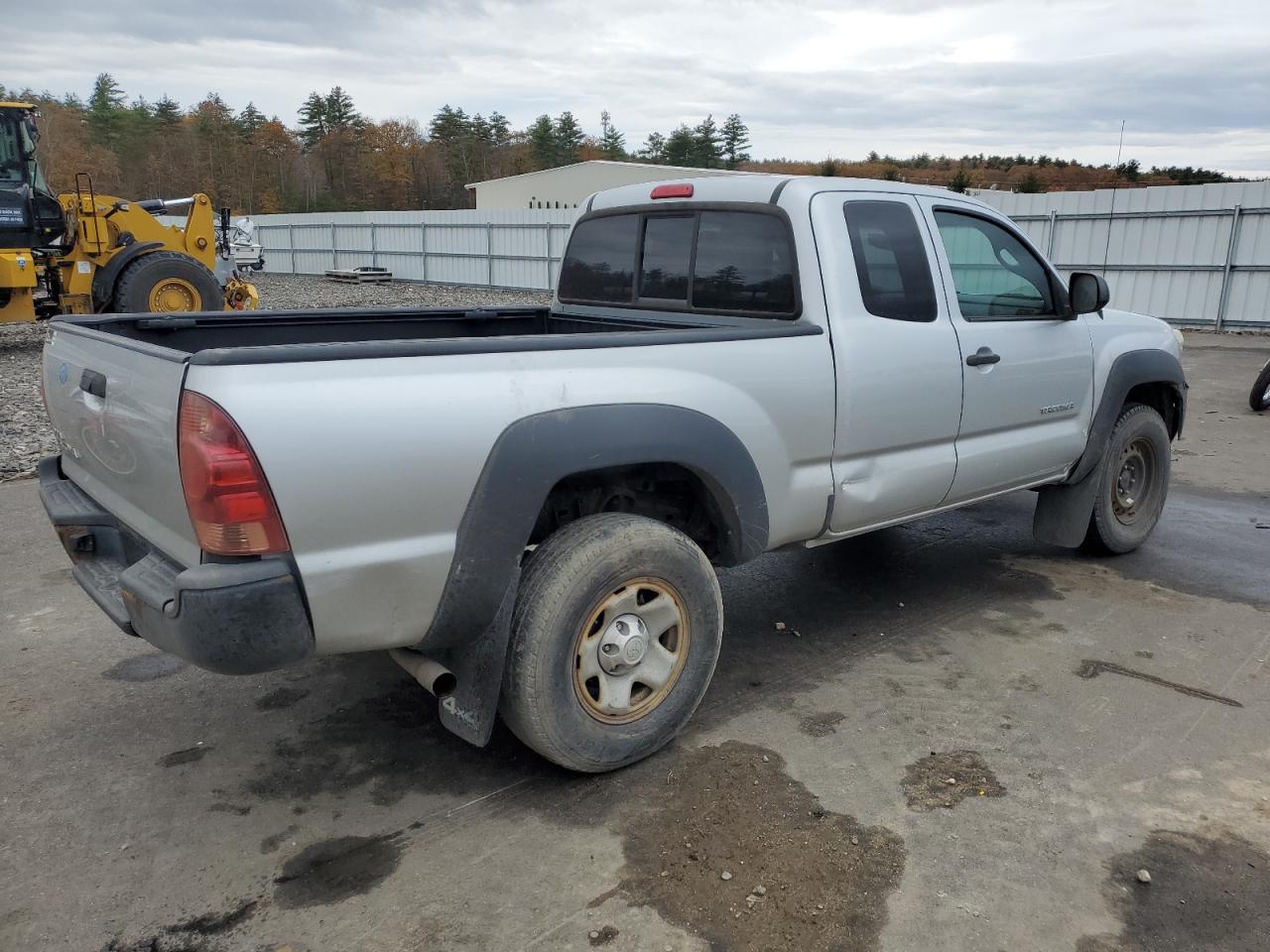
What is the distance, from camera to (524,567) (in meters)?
2.99

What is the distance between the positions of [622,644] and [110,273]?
12916mm

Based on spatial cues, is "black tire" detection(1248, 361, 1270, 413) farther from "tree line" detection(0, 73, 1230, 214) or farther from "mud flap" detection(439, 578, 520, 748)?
"tree line" detection(0, 73, 1230, 214)

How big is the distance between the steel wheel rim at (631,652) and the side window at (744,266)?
52.0 inches

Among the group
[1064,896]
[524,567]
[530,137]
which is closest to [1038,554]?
[1064,896]

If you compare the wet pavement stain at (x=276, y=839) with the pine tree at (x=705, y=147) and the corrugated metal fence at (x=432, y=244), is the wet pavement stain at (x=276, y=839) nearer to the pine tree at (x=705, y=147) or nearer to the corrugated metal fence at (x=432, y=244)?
the corrugated metal fence at (x=432, y=244)

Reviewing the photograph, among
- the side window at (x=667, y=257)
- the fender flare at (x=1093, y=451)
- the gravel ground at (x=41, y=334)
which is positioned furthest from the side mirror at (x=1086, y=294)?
the gravel ground at (x=41, y=334)

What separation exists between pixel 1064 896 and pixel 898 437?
6.04 feet

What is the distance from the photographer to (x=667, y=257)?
4.26 metres

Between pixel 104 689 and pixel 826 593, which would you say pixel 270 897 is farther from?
pixel 826 593

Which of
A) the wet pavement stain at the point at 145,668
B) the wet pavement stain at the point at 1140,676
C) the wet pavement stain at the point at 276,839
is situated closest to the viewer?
the wet pavement stain at the point at 276,839

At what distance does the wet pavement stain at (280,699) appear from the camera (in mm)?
3750

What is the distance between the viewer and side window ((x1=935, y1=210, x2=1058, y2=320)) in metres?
4.23

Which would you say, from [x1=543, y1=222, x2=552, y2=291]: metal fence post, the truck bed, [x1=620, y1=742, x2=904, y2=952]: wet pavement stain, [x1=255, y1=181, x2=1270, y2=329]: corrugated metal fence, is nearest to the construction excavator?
the truck bed

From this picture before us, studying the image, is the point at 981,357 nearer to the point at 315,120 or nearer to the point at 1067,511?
the point at 1067,511
